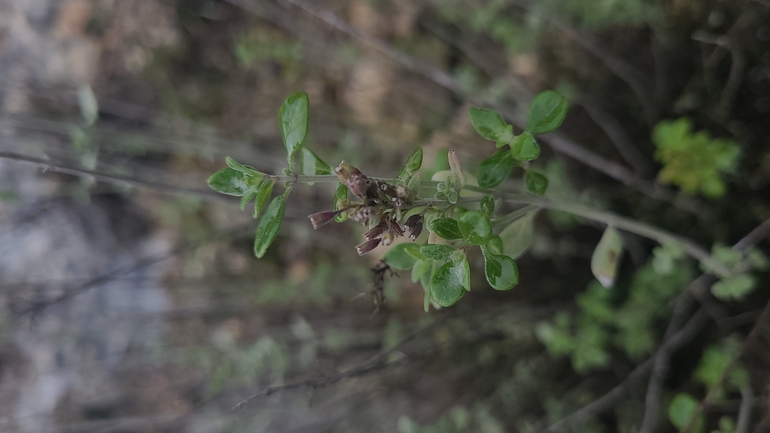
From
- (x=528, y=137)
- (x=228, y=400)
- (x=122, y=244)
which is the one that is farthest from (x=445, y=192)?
(x=122, y=244)

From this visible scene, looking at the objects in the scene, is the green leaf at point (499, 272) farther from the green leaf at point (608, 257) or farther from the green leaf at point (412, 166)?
the green leaf at point (608, 257)

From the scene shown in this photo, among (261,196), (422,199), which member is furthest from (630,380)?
(261,196)

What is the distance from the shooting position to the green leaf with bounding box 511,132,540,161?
592mm

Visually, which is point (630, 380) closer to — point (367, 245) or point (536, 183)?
point (536, 183)

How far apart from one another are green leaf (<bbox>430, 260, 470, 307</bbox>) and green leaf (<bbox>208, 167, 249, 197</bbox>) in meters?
0.27

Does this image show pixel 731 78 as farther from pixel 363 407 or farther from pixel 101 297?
pixel 101 297

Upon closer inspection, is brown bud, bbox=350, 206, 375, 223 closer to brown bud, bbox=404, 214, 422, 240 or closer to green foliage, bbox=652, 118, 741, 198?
Result: brown bud, bbox=404, 214, 422, 240

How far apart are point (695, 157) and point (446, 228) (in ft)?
3.29

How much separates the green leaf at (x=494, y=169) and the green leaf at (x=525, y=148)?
0.5 inches

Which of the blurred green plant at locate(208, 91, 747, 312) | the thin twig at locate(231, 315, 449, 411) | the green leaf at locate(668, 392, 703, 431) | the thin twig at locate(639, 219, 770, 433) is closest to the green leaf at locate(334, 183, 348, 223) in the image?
the blurred green plant at locate(208, 91, 747, 312)

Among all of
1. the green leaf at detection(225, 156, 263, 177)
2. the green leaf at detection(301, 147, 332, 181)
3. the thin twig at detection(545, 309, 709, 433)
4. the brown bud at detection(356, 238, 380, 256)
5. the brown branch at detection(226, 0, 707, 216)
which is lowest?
the thin twig at detection(545, 309, 709, 433)

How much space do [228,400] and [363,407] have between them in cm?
71

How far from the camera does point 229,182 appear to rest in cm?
63

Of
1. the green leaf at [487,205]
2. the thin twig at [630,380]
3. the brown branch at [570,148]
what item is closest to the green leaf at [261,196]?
the green leaf at [487,205]
